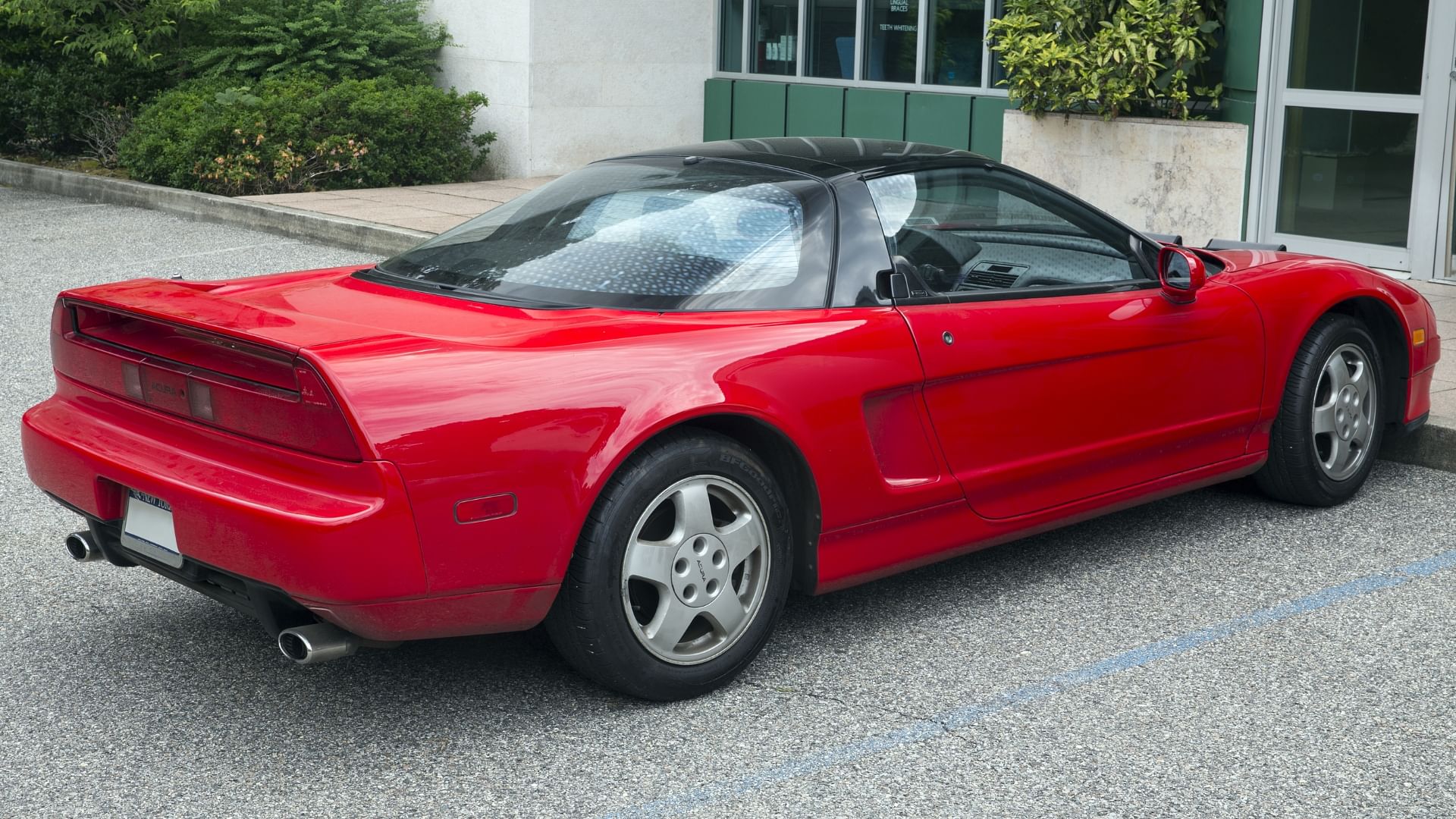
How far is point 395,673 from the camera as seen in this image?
3.91 meters

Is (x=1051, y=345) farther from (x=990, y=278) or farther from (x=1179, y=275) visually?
(x=1179, y=275)

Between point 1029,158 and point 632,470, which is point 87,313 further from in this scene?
point 1029,158

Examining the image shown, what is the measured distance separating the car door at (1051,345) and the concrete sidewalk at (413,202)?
7349 millimetres

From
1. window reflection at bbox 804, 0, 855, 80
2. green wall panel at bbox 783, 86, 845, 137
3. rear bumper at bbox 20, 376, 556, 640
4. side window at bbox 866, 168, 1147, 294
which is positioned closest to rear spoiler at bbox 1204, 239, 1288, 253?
side window at bbox 866, 168, 1147, 294

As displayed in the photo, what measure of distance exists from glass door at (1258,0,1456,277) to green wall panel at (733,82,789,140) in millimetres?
6170

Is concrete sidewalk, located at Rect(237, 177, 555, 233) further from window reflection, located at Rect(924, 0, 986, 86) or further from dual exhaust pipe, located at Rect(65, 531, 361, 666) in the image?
dual exhaust pipe, located at Rect(65, 531, 361, 666)

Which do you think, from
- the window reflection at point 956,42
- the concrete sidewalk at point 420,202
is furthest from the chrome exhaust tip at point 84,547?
the window reflection at point 956,42

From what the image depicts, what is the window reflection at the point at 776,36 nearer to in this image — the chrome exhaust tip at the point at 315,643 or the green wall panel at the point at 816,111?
the green wall panel at the point at 816,111

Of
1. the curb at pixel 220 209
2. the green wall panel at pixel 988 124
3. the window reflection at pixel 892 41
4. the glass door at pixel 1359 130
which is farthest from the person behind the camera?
the window reflection at pixel 892 41

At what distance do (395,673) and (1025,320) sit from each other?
6.47 ft

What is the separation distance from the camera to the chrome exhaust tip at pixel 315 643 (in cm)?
329

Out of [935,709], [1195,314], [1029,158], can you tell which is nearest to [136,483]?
[935,709]

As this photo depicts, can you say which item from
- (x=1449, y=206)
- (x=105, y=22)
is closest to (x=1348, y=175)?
(x=1449, y=206)

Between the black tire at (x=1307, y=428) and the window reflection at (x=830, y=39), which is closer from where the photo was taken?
the black tire at (x=1307, y=428)
